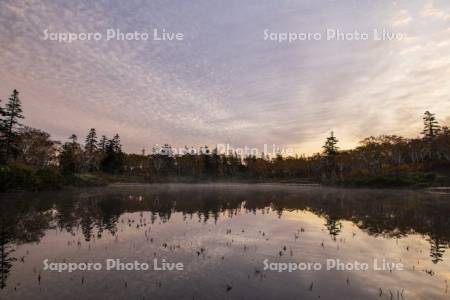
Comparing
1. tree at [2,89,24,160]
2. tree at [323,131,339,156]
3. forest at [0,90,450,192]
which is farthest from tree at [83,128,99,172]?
tree at [323,131,339,156]

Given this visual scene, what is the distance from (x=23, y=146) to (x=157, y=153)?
70.7 m

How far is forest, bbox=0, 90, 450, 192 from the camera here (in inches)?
2291

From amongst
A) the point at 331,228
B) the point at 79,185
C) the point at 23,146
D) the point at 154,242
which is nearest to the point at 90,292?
the point at 154,242

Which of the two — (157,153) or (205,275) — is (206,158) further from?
(205,275)

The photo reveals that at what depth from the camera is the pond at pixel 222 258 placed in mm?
9641

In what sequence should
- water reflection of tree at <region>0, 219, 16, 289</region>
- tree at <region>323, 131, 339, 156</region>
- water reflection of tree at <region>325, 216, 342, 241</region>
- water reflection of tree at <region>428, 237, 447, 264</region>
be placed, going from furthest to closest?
1. tree at <region>323, 131, 339, 156</region>
2. water reflection of tree at <region>325, 216, 342, 241</region>
3. water reflection of tree at <region>428, 237, 447, 264</region>
4. water reflection of tree at <region>0, 219, 16, 289</region>

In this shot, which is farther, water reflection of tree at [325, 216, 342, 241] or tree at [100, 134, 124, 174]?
→ tree at [100, 134, 124, 174]

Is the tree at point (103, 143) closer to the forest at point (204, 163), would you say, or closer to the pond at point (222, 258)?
the forest at point (204, 163)

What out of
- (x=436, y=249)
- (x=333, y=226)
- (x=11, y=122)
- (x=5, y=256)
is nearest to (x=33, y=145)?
(x=11, y=122)

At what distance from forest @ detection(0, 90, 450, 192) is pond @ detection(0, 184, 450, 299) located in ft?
118

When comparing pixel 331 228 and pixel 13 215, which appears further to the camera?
pixel 13 215

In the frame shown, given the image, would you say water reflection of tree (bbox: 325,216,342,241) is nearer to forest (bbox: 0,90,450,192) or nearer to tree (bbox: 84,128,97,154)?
forest (bbox: 0,90,450,192)

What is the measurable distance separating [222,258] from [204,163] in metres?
138

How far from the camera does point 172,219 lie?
2423 centimetres
